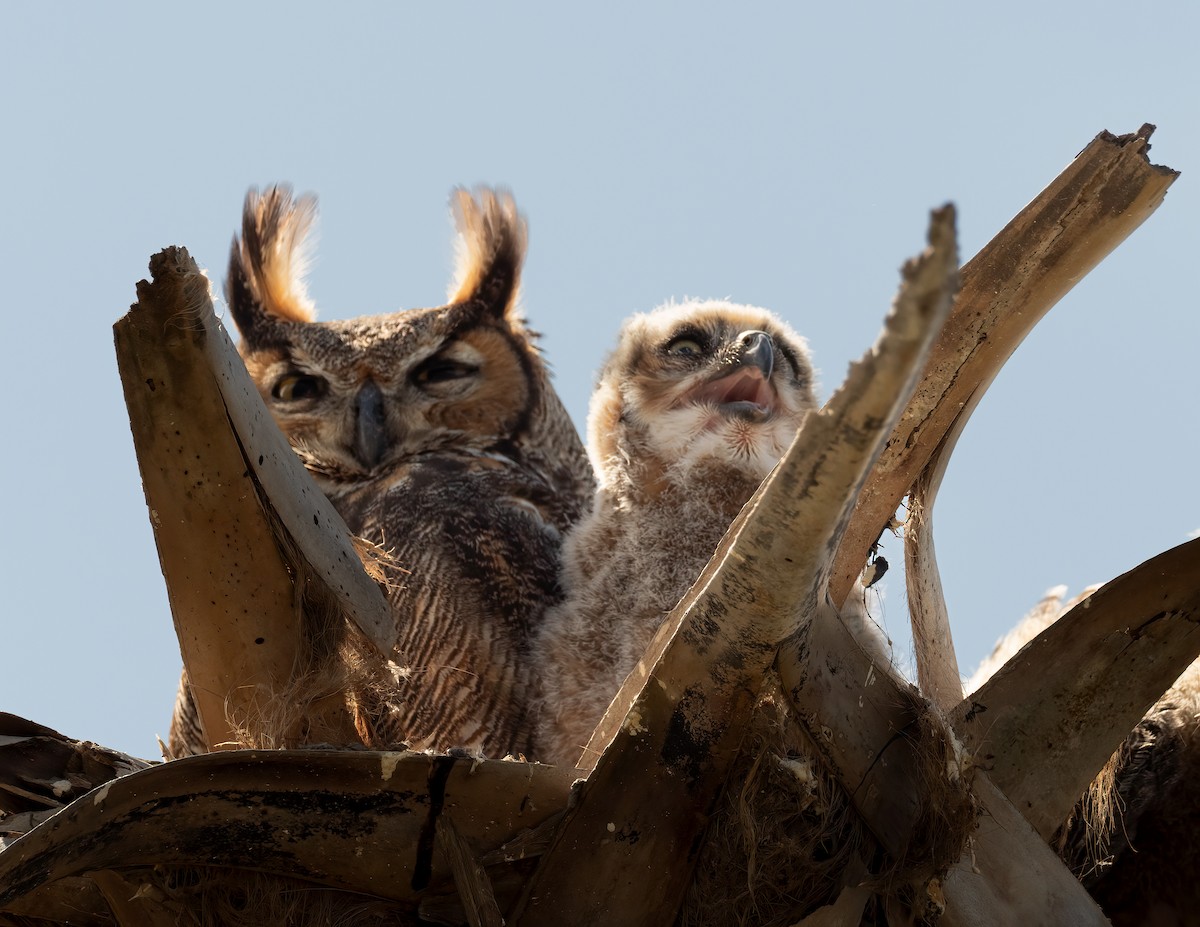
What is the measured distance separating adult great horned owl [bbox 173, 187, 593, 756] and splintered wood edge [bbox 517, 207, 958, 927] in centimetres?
66

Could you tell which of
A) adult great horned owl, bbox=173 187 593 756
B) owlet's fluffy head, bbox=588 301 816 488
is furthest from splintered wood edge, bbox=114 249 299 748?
owlet's fluffy head, bbox=588 301 816 488

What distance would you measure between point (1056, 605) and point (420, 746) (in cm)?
144

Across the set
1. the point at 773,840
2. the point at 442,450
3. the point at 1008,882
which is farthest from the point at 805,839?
the point at 442,450

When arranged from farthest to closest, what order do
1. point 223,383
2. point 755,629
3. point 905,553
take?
1. point 905,553
2. point 223,383
3. point 755,629

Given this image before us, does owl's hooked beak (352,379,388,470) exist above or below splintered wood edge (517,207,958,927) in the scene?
above

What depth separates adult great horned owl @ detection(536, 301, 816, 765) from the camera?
9.59ft

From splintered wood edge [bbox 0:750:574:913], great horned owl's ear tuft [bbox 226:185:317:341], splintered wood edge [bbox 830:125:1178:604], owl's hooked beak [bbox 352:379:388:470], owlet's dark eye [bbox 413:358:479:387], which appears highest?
great horned owl's ear tuft [bbox 226:185:317:341]

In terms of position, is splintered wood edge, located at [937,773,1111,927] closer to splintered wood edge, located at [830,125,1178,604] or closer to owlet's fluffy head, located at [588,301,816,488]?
splintered wood edge, located at [830,125,1178,604]

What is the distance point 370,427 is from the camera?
3.98m

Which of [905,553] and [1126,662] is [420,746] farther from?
[1126,662]

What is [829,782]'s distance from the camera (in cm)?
198

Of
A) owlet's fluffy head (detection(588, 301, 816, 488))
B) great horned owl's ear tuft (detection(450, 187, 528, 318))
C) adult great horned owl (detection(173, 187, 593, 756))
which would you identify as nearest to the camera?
adult great horned owl (detection(173, 187, 593, 756))

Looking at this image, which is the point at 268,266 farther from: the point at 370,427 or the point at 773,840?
the point at 773,840

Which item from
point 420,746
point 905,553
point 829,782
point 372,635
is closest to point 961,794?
point 829,782
